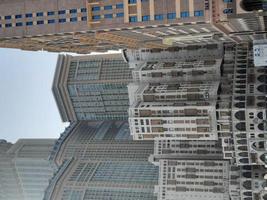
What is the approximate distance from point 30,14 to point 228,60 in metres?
80.1

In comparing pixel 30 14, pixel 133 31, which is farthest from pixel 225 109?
pixel 30 14

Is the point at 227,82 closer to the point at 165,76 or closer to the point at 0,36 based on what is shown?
the point at 165,76

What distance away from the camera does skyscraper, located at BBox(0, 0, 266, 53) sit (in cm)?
12206

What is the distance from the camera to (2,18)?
14462 cm

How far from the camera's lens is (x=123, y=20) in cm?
12756

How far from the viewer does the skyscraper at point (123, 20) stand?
400 ft

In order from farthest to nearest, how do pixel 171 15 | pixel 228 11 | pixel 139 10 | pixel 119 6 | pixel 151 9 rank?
pixel 119 6 → pixel 139 10 → pixel 151 9 → pixel 171 15 → pixel 228 11

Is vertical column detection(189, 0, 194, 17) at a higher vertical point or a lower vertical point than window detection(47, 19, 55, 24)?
higher

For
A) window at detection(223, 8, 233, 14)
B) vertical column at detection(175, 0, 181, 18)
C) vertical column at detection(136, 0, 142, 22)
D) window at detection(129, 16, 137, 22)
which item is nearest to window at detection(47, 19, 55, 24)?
window at detection(129, 16, 137, 22)

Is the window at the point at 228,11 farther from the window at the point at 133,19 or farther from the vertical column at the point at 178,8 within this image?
the window at the point at 133,19

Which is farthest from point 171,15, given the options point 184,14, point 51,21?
point 51,21

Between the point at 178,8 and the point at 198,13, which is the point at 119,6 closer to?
the point at 178,8

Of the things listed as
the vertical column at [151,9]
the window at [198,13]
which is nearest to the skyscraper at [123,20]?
the vertical column at [151,9]

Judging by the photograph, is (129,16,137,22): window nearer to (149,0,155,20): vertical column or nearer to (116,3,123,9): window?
(116,3,123,9): window
